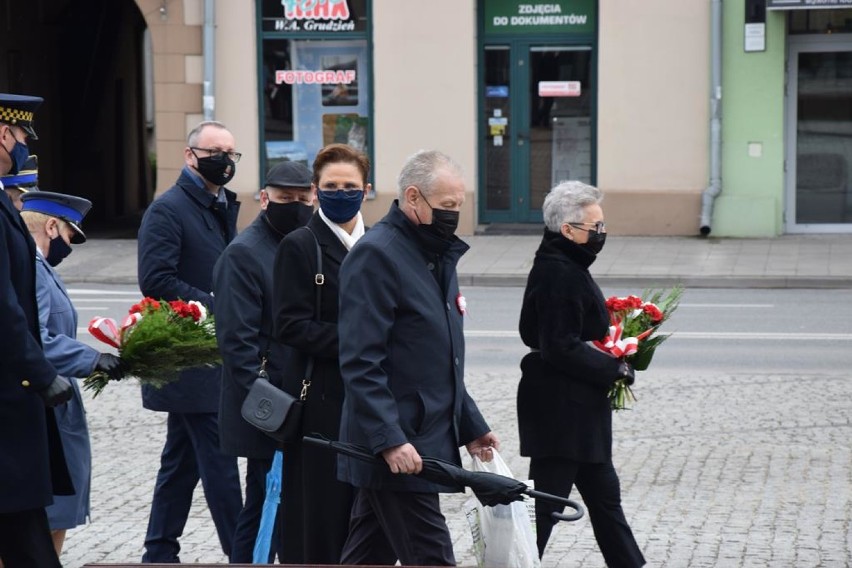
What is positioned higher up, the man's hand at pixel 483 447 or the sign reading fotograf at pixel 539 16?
the sign reading fotograf at pixel 539 16

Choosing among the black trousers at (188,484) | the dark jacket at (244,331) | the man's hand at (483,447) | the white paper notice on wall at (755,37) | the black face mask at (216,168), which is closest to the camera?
the man's hand at (483,447)

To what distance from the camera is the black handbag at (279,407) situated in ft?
18.2

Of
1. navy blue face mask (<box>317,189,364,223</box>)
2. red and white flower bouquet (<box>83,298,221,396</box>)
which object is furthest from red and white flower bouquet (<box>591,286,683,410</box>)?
red and white flower bouquet (<box>83,298,221,396</box>)

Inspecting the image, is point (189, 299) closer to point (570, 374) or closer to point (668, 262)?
point (570, 374)

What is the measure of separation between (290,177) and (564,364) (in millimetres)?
1323

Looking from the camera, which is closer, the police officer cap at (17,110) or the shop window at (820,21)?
the police officer cap at (17,110)

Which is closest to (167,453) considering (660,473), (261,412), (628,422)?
(261,412)

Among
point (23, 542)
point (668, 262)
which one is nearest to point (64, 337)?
point (23, 542)

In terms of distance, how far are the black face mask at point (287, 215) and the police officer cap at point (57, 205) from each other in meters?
0.78

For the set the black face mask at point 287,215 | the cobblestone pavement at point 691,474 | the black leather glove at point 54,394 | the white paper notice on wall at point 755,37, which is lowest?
the cobblestone pavement at point 691,474

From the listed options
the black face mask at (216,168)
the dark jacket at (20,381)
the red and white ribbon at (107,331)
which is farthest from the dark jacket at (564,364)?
the dark jacket at (20,381)

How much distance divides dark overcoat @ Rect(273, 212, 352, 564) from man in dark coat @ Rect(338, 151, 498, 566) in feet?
1.31

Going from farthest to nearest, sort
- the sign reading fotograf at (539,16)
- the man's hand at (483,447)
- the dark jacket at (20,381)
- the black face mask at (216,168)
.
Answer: the sign reading fotograf at (539,16) < the black face mask at (216,168) < the man's hand at (483,447) < the dark jacket at (20,381)

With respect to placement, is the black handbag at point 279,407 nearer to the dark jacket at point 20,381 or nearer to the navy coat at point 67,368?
the navy coat at point 67,368
